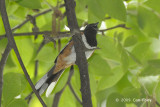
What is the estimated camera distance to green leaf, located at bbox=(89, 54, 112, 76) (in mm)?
2129

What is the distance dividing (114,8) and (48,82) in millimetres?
953

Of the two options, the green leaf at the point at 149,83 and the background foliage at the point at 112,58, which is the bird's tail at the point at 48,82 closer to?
the background foliage at the point at 112,58

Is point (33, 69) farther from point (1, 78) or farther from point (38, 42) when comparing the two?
point (1, 78)

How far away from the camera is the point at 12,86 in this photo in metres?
1.69

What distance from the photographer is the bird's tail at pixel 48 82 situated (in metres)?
2.26

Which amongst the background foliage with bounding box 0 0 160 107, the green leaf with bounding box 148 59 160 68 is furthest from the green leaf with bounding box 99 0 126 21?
the green leaf with bounding box 148 59 160 68

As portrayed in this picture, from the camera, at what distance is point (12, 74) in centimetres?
175

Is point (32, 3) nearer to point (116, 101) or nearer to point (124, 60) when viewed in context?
point (124, 60)

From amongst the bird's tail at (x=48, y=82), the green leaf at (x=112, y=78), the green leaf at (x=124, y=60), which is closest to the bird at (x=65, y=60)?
the bird's tail at (x=48, y=82)

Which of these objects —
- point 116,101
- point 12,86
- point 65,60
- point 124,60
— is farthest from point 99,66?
point 12,86

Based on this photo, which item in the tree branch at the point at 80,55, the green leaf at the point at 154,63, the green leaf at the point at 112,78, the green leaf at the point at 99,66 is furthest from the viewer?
the green leaf at the point at 112,78

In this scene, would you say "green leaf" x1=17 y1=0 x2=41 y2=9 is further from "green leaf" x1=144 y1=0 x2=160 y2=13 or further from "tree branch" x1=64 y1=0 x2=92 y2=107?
"green leaf" x1=144 y1=0 x2=160 y2=13

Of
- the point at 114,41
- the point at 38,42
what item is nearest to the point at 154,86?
the point at 114,41

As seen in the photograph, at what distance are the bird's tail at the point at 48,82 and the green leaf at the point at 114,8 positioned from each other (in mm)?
802
